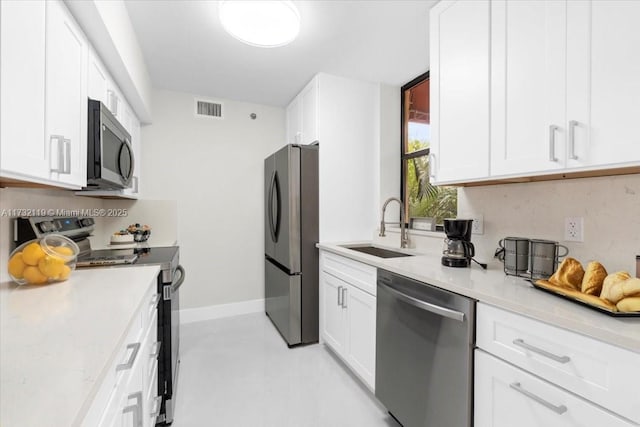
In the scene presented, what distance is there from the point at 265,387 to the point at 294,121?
2586 millimetres

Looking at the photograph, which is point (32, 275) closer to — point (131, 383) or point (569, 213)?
point (131, 383)

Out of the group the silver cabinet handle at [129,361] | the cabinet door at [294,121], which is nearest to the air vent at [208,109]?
the cabinet door at [294,121]

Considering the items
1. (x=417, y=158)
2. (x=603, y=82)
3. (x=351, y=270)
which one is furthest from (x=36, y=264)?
(x=417, y=158)

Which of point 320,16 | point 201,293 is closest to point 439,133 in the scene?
point 320,16

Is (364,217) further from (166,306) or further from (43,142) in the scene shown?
(43,142)

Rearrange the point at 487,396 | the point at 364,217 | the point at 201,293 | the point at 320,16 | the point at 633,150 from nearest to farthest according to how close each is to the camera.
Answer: the point at 633,150 < the point at 487,396 < the point at 320,16 < the point at 364,217 < the point at 201,293

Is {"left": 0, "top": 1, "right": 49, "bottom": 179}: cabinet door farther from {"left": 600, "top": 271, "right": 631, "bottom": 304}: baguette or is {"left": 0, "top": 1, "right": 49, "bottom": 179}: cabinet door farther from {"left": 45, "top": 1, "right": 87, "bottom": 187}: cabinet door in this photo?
{"left": 600, "top": 271, "right": 631, "bottom": 304}: baguette

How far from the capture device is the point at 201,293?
11.0 feet

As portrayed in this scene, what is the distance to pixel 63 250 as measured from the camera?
1.45 m

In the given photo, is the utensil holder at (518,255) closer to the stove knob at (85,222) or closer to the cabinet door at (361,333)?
the cabinet door at (361,333)

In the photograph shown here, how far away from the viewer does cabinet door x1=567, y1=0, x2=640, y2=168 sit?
1.04m

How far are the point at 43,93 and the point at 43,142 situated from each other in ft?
0.58

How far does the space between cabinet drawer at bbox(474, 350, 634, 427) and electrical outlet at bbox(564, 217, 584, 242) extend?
0.74 metres

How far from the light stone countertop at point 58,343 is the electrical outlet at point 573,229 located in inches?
73.2
